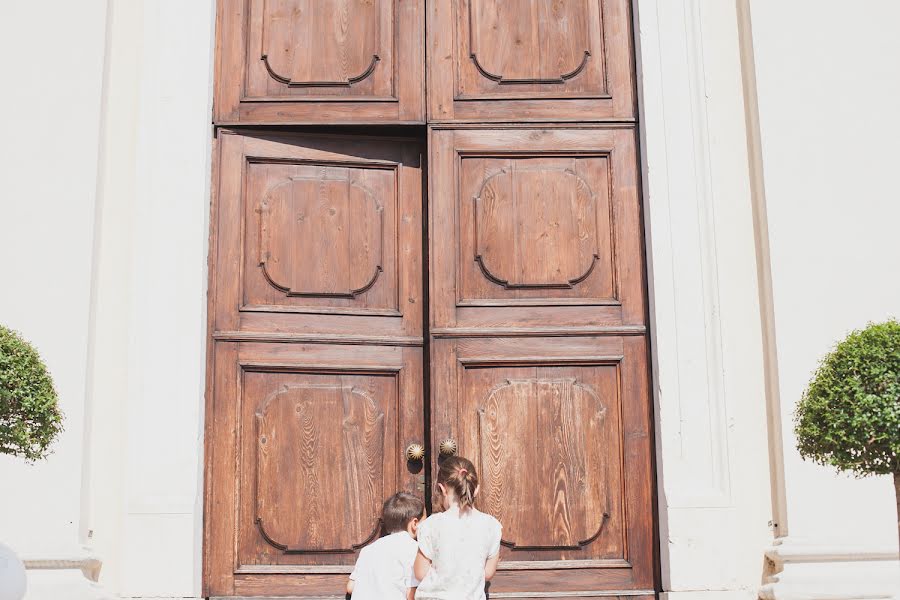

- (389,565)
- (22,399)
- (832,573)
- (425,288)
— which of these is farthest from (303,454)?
(832,573)

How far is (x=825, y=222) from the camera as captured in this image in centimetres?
561

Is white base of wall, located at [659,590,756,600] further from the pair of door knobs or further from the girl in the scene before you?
the pair of door knobs

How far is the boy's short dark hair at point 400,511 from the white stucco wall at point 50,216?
1311mm

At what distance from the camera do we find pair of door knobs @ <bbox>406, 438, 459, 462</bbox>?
558cm

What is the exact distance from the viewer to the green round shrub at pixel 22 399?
426 cm

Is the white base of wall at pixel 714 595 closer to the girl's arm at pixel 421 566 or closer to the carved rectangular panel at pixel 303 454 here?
the girl's arm at pixel 421 566

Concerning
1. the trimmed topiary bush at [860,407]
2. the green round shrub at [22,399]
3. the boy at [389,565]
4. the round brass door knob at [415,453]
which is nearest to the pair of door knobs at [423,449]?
the round brass door knob at [415,453]

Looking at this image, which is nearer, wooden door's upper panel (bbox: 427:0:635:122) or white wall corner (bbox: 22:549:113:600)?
white wall corner (bbox: 22:549:113:600)

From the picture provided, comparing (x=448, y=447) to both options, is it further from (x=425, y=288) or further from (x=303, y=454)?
(x=425, y=288)

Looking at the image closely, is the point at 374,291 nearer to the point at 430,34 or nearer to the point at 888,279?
the point at 430,34

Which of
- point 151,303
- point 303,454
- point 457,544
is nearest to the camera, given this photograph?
point 457,544

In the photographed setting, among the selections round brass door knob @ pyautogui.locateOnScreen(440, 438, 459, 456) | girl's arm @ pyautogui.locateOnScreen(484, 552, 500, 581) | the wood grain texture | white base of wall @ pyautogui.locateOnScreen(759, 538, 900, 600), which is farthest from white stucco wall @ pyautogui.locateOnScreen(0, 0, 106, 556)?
white base of wall @ pyautogui.locateOnScreen(759, 538, 900, 600)

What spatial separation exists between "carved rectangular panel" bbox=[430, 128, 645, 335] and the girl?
0.85m

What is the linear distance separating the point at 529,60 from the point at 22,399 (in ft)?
9.75
